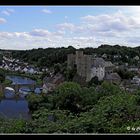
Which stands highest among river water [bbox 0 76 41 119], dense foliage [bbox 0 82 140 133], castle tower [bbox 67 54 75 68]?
castle tower [bbox 67 54 75 68]

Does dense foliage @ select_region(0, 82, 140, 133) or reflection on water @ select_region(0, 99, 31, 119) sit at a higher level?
dense foliage @ select_region(0, 82, 140, 133)

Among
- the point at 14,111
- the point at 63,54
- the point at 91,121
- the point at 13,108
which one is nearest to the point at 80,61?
the point at 63,54

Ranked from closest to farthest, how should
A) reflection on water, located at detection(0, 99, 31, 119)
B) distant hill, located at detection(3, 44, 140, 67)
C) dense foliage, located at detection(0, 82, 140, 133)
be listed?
dense foliage, located at detection(0, 82, 140, 133) < reflection on water, located at detection(0, 99, 31, 119) < distant hill, located at detection(3, 44, 140, 67)

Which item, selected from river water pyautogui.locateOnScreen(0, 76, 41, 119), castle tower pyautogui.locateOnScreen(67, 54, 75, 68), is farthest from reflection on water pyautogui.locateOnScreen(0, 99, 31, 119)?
castle tower pyautogui.locateOnScreen(67, 54, 75, 68)

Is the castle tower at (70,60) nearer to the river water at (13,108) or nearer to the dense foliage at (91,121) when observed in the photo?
the river water at (13,108)

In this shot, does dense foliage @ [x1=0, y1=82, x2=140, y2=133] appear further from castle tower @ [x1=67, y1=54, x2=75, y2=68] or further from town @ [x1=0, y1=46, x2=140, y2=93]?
castle tower @ [x1=67, y1=54, x2=75, y2=68]

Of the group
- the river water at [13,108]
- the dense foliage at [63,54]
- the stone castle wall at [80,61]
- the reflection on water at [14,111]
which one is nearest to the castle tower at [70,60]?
the stone castle wall at [80,61]

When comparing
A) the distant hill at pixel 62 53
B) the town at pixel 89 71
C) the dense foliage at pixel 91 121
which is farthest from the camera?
the distant hill at pixel 62 53

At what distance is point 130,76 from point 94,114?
24120mm

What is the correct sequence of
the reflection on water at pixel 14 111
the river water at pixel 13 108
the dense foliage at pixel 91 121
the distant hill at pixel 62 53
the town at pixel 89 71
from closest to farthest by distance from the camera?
the dense foliage at pixel 91 121 < the reflection on water at pixel 14 111 < the river water at pixel 13 108 < the town at pixel 89 71 < the distant hill at pixel 62 53

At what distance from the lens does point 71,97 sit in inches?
246
